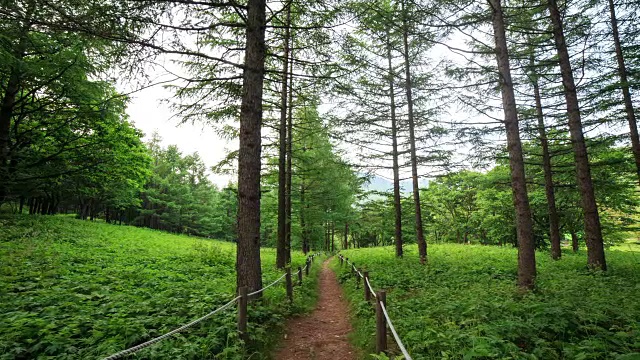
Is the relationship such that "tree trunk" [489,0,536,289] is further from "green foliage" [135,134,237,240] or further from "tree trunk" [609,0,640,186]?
"green foliage" [135,134,237,240]

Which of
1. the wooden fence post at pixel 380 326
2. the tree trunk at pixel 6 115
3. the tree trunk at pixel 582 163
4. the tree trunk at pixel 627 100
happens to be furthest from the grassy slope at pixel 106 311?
the tree trunk at pixel 627 100

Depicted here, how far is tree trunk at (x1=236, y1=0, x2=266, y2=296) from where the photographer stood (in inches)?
252

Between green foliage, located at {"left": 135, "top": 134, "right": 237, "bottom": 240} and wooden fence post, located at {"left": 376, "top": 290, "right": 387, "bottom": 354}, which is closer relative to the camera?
wooden fence post, located at {"left": 376, "top": 290, "right": 387, "bottom": 354}

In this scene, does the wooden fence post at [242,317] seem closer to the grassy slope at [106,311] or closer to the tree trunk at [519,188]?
the grassy slope at [106,311]

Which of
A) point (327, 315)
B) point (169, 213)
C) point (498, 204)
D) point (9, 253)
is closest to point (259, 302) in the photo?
point (327, 315)

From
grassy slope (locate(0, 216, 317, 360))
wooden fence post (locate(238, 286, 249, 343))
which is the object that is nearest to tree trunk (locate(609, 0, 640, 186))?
grassy slope (locate(0, 216, 317, 360))

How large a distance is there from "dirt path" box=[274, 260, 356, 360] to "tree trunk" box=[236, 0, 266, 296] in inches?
57.2

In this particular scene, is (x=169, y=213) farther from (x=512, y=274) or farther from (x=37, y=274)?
(x=512, y=274)

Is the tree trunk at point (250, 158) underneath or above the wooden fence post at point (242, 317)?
above

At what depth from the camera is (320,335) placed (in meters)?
6.78

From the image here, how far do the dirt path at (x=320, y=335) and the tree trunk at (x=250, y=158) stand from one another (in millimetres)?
1453

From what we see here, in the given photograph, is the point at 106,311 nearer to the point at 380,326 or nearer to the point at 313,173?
the point at 380,326

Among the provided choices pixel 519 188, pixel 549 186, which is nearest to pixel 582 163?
pixel 519 188

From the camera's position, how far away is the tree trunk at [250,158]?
6395 millimetres
